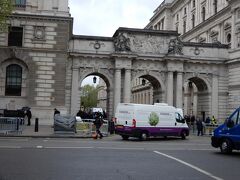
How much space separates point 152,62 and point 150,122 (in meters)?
18.0

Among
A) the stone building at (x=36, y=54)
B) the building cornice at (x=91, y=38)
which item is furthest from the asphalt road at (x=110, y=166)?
the building cornice at (x=91, y=38)

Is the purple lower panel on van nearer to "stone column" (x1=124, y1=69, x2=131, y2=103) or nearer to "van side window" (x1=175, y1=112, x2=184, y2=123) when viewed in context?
"van side window" (x1=175, y1=112, x2=184, y2=123)

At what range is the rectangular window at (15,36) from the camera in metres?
38.4

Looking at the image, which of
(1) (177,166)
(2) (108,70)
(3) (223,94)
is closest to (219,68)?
(3) (223,94)

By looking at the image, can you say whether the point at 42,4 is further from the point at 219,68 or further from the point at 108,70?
the point at 219,68

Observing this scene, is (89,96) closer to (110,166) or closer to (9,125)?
(9,125)

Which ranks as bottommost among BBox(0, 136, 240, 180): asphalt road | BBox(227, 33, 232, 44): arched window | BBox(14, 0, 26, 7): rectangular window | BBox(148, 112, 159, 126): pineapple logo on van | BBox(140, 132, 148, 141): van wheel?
BBox(0, 136, 240, 180): asphalt road

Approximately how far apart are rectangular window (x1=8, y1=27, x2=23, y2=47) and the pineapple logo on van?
16192mm

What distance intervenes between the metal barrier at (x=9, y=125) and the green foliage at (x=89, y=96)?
344 feet

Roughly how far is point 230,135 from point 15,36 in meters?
25.8

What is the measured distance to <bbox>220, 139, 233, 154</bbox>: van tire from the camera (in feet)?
59.4

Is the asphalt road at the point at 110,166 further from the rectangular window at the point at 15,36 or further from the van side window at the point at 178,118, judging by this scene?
the rectangular window at the point at 15,36

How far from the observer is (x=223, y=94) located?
47156 millimetres

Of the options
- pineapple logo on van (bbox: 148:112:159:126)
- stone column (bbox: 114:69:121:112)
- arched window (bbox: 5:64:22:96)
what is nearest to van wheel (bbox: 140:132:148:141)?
pineapple logo on van (bbox: 148:112:159:126)
